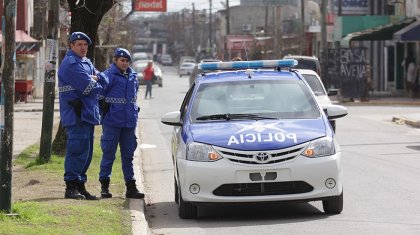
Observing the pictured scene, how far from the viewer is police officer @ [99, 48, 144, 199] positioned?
10992 mm

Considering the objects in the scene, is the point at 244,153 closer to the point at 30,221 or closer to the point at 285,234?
the point at 285,234

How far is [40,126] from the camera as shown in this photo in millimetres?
25828

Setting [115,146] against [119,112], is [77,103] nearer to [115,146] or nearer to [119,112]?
[119,112]

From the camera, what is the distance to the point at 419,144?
784 inches

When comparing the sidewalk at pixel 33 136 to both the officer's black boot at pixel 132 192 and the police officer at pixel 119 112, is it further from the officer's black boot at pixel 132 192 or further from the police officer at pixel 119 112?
the police officer at pixel 119 112

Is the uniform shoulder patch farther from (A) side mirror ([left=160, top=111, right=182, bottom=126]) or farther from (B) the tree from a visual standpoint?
(B) the tree

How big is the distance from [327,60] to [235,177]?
33014mm

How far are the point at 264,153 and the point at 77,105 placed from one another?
2268 mm

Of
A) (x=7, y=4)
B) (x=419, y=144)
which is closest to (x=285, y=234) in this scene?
(x=7, y=4)

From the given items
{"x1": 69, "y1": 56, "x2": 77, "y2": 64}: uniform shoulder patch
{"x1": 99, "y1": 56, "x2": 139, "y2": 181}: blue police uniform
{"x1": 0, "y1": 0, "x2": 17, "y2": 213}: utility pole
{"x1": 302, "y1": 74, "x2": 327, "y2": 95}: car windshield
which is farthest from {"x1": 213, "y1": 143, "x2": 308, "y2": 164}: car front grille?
{"x1": 302, "y1": 74, "x2": 327, "y2": 95}: car windshield

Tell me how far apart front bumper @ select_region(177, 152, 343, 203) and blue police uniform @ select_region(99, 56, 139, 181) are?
4.42ft

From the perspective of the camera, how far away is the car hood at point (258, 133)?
9805 mm

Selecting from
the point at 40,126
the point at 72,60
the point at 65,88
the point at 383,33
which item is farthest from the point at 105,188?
the point at 383,33

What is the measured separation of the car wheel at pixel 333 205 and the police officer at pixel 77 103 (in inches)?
107
